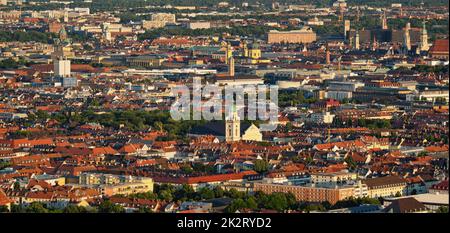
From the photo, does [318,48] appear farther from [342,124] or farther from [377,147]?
[377,147]

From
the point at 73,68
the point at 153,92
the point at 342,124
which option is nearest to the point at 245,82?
the point at 153,92

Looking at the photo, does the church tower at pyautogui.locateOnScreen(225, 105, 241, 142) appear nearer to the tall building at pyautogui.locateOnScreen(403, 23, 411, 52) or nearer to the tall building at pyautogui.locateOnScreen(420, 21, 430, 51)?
the tall building at pyautogui.locateOnScreen(420, 21, 430, 51)

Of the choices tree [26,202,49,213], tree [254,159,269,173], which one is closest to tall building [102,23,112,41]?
tree [254,159,269,173]

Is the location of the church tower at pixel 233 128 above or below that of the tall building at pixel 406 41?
above

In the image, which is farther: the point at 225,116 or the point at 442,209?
the point at 225,116

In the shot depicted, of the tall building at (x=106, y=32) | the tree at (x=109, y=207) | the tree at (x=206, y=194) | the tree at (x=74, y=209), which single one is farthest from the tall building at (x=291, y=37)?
the tree at (x=74, y=209)

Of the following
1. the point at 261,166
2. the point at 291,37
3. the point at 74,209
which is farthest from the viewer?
the point at 291,37

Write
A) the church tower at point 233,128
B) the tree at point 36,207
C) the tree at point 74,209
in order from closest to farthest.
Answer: the tree at point 74,209
the tree at point 36,207
the church tower at point 233,128

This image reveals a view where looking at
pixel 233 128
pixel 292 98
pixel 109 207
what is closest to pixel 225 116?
pixel 233 128

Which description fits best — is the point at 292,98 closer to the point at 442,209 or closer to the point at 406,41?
the point at 406,41

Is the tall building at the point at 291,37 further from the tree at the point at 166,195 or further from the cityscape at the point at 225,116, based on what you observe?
the tree at the point at 166,195

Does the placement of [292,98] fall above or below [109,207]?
below
